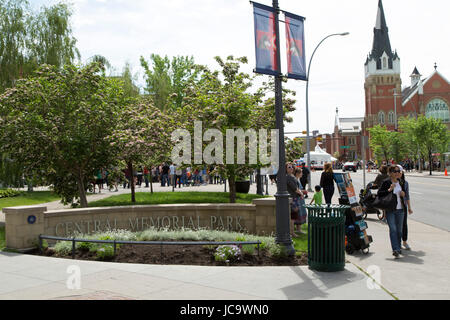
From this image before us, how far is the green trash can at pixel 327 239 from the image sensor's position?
687 cm

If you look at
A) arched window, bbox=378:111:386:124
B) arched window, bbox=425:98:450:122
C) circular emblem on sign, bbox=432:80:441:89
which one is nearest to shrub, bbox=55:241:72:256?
arched window, bbox=425:98:450:122

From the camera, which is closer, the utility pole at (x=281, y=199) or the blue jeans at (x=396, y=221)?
the utility pole at (x=281, y=199)

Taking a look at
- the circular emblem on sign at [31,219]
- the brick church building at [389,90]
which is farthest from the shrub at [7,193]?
the brick church building at [389,90]

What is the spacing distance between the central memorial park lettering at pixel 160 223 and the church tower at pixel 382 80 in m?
98.3

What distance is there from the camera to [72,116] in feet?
42.3

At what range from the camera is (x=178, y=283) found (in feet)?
20.3

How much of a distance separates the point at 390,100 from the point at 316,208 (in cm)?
10473

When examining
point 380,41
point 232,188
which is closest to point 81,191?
point 232,188

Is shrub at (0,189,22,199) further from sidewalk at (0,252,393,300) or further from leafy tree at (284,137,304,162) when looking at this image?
sidewalk at (0,252,393,300)

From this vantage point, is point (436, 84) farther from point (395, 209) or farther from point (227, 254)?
point (227, 254)

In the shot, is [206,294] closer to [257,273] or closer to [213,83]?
[257,273]

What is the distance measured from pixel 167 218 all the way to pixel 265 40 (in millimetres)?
5153

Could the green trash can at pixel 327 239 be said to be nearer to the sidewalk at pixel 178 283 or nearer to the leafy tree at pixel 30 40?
the sidewalk at pixel 178 283
